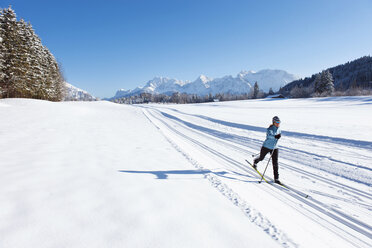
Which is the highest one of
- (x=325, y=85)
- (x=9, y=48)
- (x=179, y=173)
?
(x=9, y=48)

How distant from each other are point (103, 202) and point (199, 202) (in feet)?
6.65

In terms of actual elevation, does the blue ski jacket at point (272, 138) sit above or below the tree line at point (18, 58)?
below

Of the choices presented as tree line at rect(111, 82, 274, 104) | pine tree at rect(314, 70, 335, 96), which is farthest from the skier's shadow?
tree line at rect(111, 82, 274, 104)

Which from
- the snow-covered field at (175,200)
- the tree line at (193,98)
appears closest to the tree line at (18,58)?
the snow-covered field at (175,200)

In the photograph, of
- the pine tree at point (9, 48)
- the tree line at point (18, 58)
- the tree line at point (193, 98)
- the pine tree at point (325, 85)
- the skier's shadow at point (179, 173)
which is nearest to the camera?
the skier's shadow at point (179, 173)

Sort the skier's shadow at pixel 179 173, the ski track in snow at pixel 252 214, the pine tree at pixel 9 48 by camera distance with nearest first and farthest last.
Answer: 1. the ski track in snow at pixel 252 214
2. the skier's shadow at pixel 179 173
3. the pine tree at pixel 9 48

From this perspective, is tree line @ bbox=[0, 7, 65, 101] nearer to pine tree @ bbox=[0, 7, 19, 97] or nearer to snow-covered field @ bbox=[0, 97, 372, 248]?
pine tree @ bbox=[0, 7, 19, 97]

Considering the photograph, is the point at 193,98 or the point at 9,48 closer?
the point at 9,48

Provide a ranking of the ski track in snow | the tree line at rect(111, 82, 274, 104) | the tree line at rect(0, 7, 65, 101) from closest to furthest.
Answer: the ski track in snow, the tree line at rect(0, 7, 65, 101), the tree line at rect(111, 82, 274, 104)

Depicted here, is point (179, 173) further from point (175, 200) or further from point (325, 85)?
point (325, 85)

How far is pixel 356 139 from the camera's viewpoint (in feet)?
26.9

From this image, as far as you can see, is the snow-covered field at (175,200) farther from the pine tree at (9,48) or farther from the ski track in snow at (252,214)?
the pine tree at (9,48)

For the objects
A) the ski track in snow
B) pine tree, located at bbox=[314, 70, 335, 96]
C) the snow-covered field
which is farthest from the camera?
pine tree, located at bbox=[314, 70, 335, 96]

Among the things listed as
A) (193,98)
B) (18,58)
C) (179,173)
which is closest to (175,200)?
(179,173)
